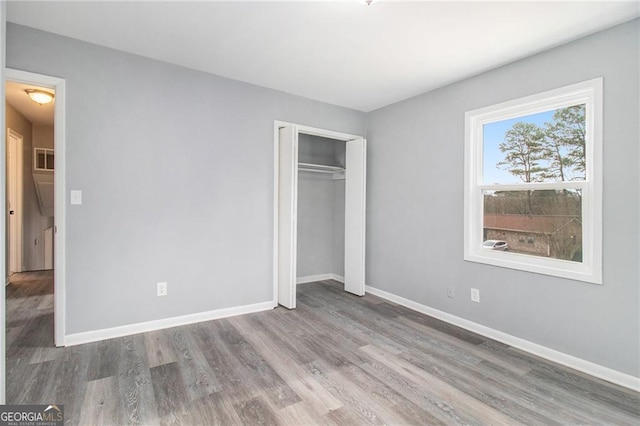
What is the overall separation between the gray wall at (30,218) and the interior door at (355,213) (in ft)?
16.8

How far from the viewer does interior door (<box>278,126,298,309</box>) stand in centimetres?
357

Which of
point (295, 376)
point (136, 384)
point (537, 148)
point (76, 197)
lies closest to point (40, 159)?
point (76, 197)

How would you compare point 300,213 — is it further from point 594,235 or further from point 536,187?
point 594,235

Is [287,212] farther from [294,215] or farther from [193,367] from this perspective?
[193,367]

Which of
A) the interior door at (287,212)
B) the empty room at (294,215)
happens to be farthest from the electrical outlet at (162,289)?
the interior door at (287,212)

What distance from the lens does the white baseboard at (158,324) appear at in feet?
8.69

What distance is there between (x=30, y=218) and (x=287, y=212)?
15.8 ft

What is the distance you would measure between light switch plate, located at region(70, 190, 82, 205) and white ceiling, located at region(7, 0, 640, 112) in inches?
49.2

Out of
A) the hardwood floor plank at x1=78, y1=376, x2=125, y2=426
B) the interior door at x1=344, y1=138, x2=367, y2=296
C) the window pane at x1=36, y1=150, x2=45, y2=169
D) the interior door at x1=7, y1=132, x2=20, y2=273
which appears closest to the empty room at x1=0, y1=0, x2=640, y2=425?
the hardwood floor plank at x1=78, y1=376, x2=125, y2=426

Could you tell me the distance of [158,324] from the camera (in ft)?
9.77

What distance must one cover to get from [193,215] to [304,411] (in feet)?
6.77

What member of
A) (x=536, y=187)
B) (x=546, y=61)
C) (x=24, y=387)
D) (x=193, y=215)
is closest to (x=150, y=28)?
(x=193, y=215)

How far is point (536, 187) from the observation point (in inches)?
107

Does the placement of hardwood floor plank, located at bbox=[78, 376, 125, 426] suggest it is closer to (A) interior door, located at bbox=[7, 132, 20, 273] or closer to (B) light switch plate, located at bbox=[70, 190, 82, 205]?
(B) light switch plate, located at bbox=[70, 190, 82, 205]
